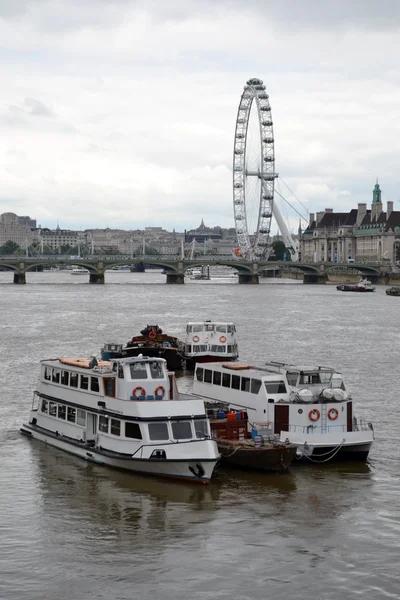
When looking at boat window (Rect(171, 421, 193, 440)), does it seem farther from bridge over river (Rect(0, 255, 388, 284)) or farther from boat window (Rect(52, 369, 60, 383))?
bridge over river (Rect(0, 255, 388, 284))

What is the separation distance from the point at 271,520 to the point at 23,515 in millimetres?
4583

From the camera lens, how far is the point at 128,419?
21609 mm

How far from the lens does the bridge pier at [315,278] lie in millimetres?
148500

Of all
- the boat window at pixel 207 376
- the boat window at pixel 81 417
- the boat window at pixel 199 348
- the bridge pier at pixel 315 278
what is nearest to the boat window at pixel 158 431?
the boat window at pixel 81 417

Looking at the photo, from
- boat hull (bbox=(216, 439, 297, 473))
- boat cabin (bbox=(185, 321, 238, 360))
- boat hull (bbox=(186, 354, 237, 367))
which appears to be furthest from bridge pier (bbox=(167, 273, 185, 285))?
boat hull (bbox=(216, 439, 297, 473))

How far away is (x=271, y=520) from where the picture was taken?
63.8 feet

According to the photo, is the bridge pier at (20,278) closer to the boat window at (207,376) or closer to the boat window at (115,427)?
the boat window at (207,376)

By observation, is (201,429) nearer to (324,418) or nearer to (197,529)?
(197,529)

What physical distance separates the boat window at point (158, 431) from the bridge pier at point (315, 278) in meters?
128

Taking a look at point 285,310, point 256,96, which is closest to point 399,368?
point 285,310

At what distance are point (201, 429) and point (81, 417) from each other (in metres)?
3.68

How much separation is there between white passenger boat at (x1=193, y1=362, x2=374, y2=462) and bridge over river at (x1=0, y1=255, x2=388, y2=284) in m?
98.9

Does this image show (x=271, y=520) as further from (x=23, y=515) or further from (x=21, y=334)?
(x=21, y=334)

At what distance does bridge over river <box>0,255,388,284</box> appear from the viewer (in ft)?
427
